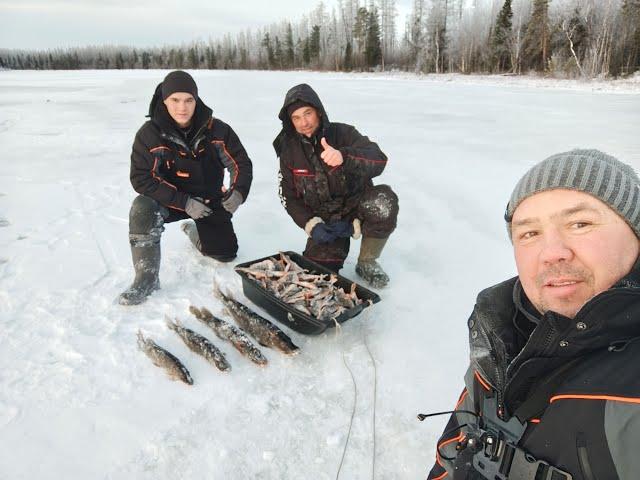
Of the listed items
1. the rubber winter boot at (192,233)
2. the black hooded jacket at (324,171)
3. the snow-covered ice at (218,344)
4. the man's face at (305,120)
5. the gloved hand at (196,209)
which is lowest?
the snow-covered ice at (218,344)

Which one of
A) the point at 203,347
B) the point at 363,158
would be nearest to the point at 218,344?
the point at 203,347

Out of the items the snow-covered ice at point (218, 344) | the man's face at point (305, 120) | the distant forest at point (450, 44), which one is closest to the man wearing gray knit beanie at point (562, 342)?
the snow-covered ice at point (218, 344)

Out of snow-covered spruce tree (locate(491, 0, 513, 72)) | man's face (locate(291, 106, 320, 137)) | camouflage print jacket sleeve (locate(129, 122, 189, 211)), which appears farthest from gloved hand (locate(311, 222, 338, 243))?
snow-covered spruce tree (locate(491, 0, 513, 72))

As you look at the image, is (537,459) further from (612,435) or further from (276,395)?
(276,395)

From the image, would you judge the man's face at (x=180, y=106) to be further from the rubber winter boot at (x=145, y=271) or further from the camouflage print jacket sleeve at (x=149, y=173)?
the rubber winter boot at (x=145, y=271)

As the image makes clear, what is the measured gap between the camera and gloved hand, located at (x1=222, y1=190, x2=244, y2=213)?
3.95m

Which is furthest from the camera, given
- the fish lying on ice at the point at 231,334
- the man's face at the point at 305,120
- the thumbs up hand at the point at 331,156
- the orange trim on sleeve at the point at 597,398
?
the man's face at the point at 305,120

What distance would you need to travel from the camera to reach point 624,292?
3.59 ft

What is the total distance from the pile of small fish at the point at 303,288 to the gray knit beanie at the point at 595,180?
1.71m

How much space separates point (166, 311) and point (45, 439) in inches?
49.0

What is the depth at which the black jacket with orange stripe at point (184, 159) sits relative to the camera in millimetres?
3697

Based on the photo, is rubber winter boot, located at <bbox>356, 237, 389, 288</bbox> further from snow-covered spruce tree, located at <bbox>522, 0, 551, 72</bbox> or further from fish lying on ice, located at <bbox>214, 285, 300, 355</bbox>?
snow-covered spruce tree, located at <bbox>522, 0, 551, 72</bbox>

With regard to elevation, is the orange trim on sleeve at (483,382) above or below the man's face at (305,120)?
below

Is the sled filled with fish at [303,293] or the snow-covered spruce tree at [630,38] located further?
the snow-covered spruce tree at [630,38]
